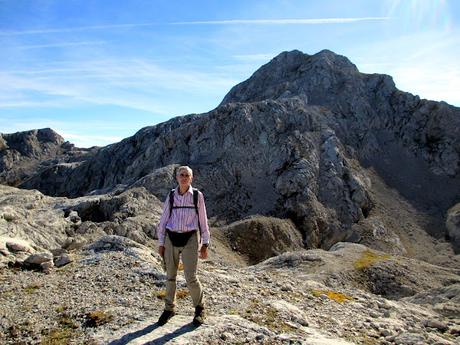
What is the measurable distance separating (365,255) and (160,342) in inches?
1523

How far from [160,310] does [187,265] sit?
8.22ft

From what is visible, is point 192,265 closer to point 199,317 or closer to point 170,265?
point 170,265

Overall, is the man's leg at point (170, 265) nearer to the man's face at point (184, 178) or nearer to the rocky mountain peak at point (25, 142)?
the man's face at point (184, 178)

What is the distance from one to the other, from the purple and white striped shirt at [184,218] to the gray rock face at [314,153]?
Answer: 2076 inches

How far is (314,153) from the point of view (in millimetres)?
80000

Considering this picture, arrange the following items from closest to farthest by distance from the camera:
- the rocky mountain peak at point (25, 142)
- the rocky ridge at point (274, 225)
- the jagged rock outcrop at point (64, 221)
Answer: the rocky ridge at point (274, 225) → the jagged rock outcrop at point (64, 221) → the rocky mountain peak at point (25, 142)

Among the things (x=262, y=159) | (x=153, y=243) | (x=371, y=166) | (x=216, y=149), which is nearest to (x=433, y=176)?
(x=371, y=166)

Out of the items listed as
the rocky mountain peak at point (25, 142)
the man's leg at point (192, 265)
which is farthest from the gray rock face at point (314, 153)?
the rocky mountain peak at point (25, 142)

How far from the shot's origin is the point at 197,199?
11984mm

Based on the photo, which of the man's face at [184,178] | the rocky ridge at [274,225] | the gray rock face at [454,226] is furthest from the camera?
the gray rock face at [454,226]

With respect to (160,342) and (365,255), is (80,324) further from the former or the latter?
(365,255)

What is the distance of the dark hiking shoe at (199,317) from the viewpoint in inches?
467

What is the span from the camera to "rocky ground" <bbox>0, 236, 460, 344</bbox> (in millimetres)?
11766

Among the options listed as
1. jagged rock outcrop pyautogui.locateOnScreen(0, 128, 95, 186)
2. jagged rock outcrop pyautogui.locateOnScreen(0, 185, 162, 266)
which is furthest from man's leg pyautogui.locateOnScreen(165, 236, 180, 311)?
jagged rock outcrop pyautogui.locateOnScreen(0, 128, 95, 186)
